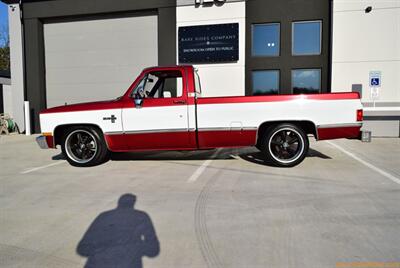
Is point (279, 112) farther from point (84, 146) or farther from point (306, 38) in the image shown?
point (306, 38)

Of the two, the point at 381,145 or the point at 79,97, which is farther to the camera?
the point at 79,97

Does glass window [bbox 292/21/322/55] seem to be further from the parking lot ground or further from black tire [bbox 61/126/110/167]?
black tire [bbox 61/126/110/167]

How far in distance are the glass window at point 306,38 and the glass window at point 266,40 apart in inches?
26.0

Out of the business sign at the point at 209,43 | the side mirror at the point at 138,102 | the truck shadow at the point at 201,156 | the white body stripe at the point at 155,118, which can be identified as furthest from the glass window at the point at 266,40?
the side mirror at the point at 138,102

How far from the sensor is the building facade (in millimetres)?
11062

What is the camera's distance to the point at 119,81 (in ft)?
43.6

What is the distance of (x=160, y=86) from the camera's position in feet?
21.3

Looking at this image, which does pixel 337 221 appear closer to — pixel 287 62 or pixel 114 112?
pixel 114 112

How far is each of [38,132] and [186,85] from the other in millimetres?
11001

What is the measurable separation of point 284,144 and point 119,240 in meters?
4.03

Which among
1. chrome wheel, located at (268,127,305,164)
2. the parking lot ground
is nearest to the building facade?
the parking lot ground

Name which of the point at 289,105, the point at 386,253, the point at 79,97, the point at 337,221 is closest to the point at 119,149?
the point at 289,105

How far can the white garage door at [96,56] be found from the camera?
12977 mm

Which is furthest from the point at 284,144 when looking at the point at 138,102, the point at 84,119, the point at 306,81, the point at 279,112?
the point at 306,81
